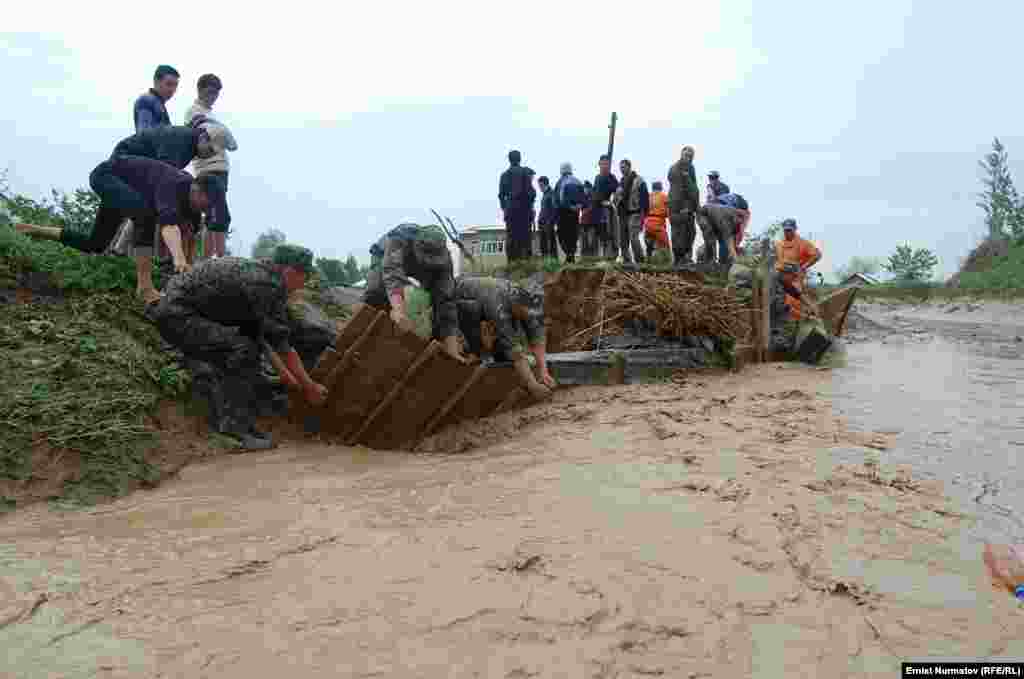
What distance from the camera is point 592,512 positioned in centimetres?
310

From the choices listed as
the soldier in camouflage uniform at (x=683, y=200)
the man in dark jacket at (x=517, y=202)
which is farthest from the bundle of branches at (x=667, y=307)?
the man in dark jacket at (x=517, y=202)

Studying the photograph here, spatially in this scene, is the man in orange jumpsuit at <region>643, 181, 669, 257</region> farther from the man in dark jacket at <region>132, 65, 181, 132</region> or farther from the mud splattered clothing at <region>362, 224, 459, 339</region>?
the man in dark jacket at <region>132, 65, 181, 132</region>

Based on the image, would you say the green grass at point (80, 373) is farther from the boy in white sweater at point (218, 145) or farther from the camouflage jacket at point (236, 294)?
the boy in white sweater at point (218, 145)

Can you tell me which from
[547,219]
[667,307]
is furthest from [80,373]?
[547,219]

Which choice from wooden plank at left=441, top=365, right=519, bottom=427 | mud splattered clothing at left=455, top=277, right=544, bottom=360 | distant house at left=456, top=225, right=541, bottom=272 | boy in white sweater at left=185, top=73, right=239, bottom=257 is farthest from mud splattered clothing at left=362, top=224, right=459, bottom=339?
distant house at left=456, top=225, right=541, bottom=272

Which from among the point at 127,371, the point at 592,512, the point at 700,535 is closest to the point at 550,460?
the point at 592,512

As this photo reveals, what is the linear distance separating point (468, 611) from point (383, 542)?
0.72 metres

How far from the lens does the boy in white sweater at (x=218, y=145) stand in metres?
5.62

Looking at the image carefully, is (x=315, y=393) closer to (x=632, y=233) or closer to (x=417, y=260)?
(x=417, y=260)

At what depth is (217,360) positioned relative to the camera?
15.6ft

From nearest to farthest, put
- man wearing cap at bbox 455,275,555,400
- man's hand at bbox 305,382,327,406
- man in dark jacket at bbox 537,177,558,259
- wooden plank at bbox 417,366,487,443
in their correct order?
man's hand at bbox 305,382,327,406
wooden plank at bbox 417,366,487,443
man wearing cap at bbox 455,275,555,400
man in dark jacket at bbox 537,177,558,259

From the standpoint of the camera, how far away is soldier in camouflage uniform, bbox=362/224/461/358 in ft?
17.7

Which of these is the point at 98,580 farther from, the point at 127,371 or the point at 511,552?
the point at 127,371

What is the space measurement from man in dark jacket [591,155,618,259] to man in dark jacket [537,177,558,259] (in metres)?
0.88
